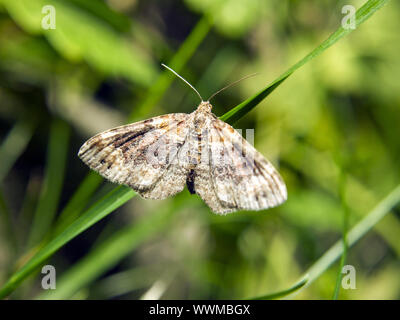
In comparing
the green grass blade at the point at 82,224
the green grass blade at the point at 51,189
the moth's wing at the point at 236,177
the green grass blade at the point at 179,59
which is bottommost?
the green grass blade at the point at 82,224

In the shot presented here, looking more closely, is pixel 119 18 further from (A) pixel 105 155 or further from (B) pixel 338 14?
(B) pixel 338 14

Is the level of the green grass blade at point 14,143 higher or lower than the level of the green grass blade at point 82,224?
higher

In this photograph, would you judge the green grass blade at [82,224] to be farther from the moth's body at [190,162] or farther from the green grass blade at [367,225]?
the green grass blade at [367,225]

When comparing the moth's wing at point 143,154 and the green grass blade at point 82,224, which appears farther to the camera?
the moth's wing at point 143,154

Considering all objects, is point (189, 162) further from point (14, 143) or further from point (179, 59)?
point (14, 143)

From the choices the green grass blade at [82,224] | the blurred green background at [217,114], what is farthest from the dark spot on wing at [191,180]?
the blurred green background at [217,114]

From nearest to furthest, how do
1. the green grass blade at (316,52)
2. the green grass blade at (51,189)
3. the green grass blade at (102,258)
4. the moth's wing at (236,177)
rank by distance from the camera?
the green grass blade at (316,52)
the moth's wing at (236,177)
the green grass blade at (102,258)
the green grass blade at (51,189)

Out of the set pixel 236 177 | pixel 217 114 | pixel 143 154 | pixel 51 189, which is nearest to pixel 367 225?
pixel 236 177

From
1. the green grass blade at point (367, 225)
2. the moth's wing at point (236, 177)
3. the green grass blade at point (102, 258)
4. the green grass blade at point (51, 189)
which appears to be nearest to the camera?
the moth's wing at point (236, 177)

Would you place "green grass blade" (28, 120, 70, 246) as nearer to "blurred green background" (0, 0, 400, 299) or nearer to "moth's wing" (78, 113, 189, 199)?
"blurred green background" (0, 0, 400, 299)
